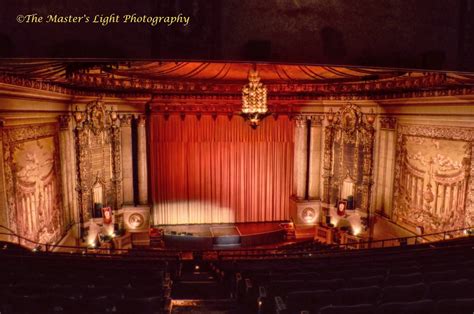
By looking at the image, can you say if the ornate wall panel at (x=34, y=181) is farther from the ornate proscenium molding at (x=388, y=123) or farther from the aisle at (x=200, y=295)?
the ornate proscenium molding at (x=388, y=123)

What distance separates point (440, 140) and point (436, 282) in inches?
249

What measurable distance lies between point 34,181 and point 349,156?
33.2ft

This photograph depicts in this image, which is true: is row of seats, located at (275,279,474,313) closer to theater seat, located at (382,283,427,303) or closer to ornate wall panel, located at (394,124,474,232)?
theater seat, located at (382,283,427,303)

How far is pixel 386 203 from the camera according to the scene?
11.3m

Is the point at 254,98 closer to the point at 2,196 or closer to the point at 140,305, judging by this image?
the point at 2,196

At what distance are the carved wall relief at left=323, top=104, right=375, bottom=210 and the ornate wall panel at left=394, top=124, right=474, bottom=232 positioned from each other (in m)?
1.21

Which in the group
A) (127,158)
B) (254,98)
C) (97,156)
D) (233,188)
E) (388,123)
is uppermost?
(254,98)

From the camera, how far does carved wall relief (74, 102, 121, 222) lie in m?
10.9

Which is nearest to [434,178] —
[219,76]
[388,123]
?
[388,123]

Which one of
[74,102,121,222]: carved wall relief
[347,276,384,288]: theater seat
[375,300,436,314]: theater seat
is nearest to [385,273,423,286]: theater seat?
[347,276,384,288]: theater seat

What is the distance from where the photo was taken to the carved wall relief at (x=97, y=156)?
35.7ft

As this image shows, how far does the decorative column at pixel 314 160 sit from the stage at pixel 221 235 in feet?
6.66

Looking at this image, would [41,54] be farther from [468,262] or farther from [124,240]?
[124,240]

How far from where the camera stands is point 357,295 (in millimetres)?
3910
